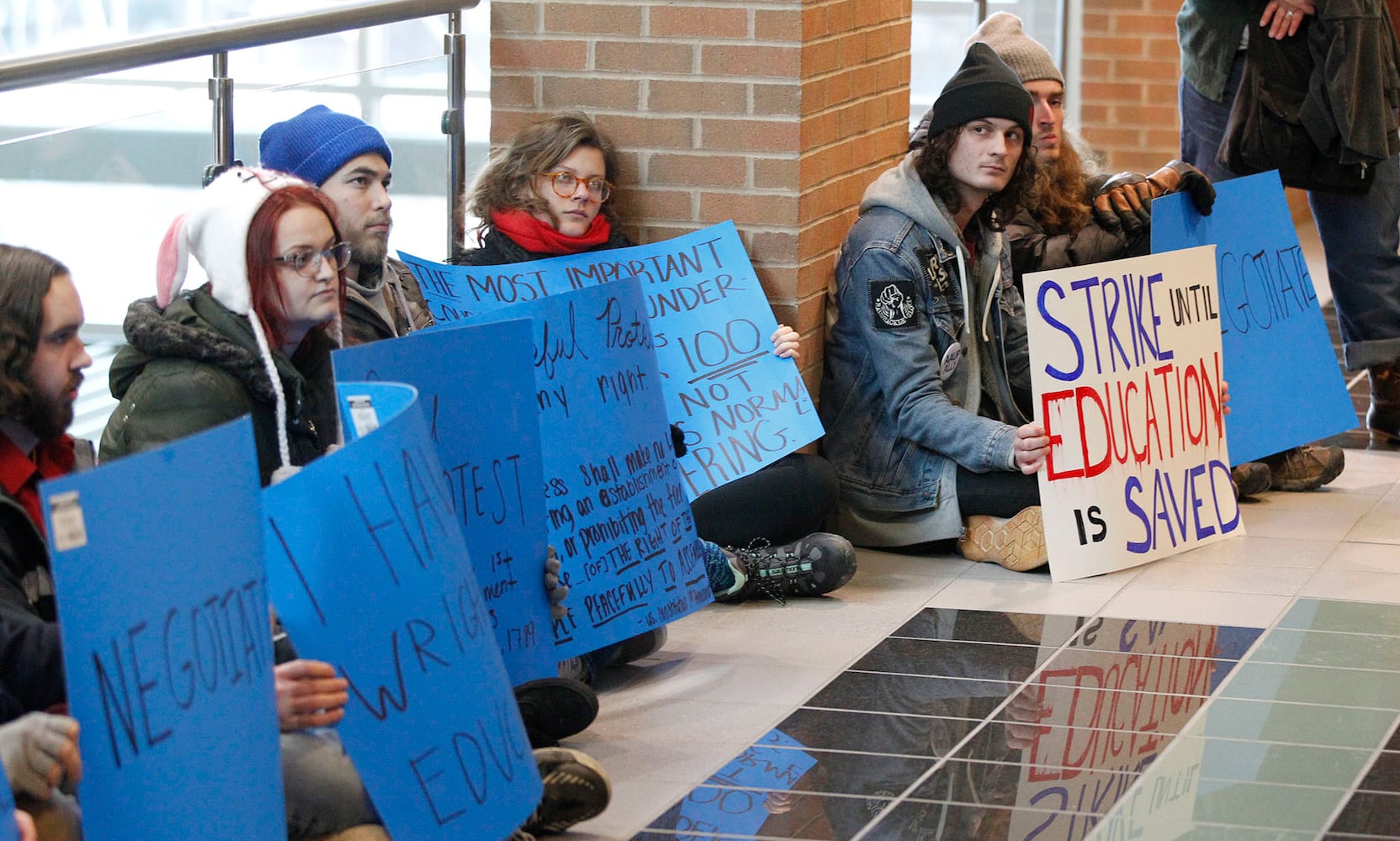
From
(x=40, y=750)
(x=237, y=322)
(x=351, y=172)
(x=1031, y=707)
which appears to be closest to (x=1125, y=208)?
(x=1031, y=707)

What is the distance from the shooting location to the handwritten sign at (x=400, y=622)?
2533 mm

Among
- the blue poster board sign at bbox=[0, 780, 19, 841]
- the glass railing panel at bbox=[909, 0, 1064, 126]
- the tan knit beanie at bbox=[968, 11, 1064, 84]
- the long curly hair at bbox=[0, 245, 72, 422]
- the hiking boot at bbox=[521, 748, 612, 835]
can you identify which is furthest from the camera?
the glass railing panel at bbox=[909, 0, 1064, 126]

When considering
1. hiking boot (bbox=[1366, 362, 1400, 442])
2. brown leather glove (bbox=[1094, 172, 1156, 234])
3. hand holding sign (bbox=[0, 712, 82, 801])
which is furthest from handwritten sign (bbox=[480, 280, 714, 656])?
hiking boot (bbox=[1366, 362, 1400, 442])

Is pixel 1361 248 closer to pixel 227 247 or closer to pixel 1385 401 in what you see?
pixel 1385 401

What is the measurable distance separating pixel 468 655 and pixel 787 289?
2.37 m

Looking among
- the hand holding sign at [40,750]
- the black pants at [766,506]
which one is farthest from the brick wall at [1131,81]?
the hand holding sign at [40,750]

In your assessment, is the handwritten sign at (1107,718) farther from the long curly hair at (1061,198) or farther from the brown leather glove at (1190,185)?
the brown leather glove at (1190,185)

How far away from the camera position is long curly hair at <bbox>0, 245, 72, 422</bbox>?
2.57 metres

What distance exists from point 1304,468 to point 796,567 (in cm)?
190

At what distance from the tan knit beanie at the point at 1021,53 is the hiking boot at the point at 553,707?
8.88 ft

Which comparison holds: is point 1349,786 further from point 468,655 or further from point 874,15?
point 874,15

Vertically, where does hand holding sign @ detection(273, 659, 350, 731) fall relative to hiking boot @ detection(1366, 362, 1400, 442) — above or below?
above

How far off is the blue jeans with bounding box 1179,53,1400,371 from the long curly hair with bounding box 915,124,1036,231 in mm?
1298

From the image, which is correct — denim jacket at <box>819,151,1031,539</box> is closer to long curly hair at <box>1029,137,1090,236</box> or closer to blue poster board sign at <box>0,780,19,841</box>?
long curly hair at <box>1029,137,1090,236</box>
